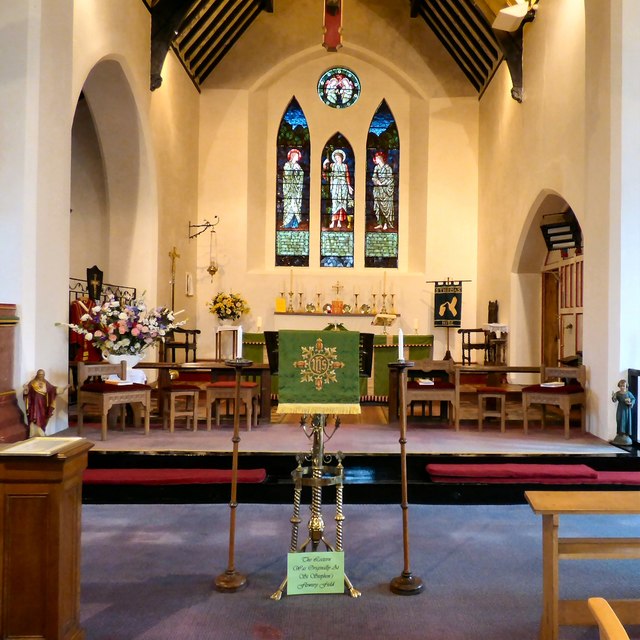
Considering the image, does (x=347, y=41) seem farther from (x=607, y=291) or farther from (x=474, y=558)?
(x=474, y=558)

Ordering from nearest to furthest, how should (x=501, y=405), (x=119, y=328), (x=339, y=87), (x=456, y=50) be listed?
1. (x=119, y=328)
2. (x=501, y=405)
3. (x=456, y=50)
4. (x=339, y=87)

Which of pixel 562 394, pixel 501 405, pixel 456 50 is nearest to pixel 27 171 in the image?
pixel 501 405

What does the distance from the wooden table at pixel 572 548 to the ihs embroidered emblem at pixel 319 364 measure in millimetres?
1069

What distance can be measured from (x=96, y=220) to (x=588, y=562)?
26.6 ft

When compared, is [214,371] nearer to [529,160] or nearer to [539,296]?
[529,160]

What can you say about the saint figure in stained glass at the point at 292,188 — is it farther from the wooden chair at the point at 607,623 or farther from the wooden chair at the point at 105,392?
the wooden chair at the point at 607,623

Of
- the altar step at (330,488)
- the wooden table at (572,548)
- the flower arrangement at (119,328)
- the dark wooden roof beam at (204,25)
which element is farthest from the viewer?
the dark wooden roof beam at (204,25)

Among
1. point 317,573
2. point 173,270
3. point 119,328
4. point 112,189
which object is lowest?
point 317,573

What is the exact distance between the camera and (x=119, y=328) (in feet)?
18.0

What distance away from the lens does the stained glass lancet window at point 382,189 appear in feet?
39.1

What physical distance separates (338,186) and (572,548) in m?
10.1

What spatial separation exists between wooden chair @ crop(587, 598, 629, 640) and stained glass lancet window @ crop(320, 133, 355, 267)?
35.7ft

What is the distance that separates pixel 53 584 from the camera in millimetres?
2146

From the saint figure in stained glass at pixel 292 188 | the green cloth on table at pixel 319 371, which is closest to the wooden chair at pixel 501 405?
the green cloth on table at pixel 319 371
